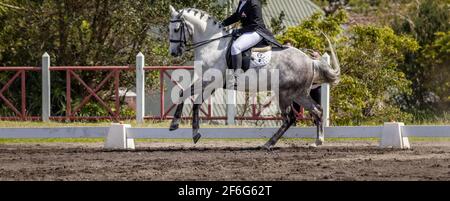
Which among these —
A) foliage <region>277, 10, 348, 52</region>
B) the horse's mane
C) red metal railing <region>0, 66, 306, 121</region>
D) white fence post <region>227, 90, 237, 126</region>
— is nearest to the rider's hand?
the horse's mane

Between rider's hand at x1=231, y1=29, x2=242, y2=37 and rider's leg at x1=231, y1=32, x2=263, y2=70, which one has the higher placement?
rider's hand at x1=231, y1=29, x2=242, y2=37

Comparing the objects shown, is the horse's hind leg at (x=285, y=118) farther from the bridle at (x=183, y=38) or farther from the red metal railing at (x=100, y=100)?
the red metal railing at (x=100, y=100)

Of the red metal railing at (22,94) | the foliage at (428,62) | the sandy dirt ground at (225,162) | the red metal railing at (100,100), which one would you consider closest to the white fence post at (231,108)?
the red metal railing at (100,100)

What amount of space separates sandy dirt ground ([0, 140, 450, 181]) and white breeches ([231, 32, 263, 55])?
1.63 meters

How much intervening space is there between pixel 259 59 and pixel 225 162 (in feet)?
9.26

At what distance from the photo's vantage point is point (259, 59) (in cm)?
1738

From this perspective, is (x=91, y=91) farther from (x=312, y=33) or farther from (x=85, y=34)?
(x=312, y=33)

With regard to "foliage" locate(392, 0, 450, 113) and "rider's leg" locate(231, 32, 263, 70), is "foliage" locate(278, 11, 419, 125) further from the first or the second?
"foliage" locate(392, 0, 450, 113)

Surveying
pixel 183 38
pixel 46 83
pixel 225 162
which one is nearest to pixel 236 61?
pixel 183 38

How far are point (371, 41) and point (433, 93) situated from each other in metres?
9.12

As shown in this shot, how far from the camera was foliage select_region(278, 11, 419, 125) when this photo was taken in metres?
23.8

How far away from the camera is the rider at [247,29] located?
17.1 meters

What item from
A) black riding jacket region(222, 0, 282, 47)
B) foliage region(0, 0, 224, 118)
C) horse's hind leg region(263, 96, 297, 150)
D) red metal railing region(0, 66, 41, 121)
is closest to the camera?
black riding jacket region(222, 0, 282, 47)

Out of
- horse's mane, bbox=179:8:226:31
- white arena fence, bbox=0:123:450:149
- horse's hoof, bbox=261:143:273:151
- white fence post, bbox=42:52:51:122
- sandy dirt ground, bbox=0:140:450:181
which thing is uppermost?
horse's mane, bbox=179:8:226:31
